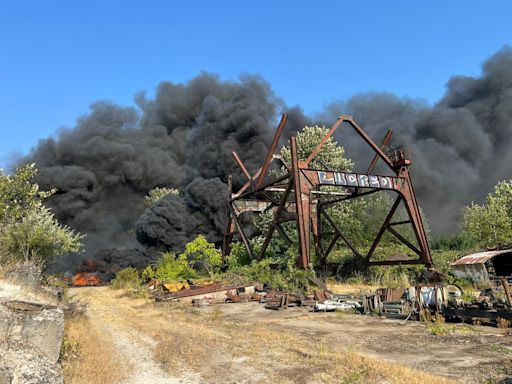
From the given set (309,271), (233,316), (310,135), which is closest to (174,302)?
(233,316)

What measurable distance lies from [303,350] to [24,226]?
460 inches

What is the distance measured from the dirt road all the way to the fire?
20340 mm

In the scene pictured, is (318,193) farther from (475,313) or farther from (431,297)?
(475,313)

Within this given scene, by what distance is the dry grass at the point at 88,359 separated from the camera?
575 centimetres

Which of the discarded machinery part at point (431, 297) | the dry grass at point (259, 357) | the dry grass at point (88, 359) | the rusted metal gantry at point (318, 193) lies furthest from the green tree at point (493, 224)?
the dry grass at point (88, 359)

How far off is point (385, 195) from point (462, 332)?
2681 cm

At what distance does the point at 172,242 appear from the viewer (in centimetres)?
3356

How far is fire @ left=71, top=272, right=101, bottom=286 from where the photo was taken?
30.5 m

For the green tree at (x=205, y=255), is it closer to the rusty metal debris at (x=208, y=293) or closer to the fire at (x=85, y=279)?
the rusty metal debris at (x=208, y=293)

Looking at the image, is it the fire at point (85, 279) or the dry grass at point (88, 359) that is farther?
the fire at point (85, 279)

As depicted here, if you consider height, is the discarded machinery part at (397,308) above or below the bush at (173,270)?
below

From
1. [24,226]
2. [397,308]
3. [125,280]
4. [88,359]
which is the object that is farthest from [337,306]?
[125,280]

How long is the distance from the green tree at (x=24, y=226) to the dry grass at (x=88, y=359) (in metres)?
6.40

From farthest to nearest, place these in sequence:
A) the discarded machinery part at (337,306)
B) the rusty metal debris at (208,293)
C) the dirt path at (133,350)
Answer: the rusty metal debris at (208,293) → the discarded machinery part at (337,306) → the dirt path at (133,350)
